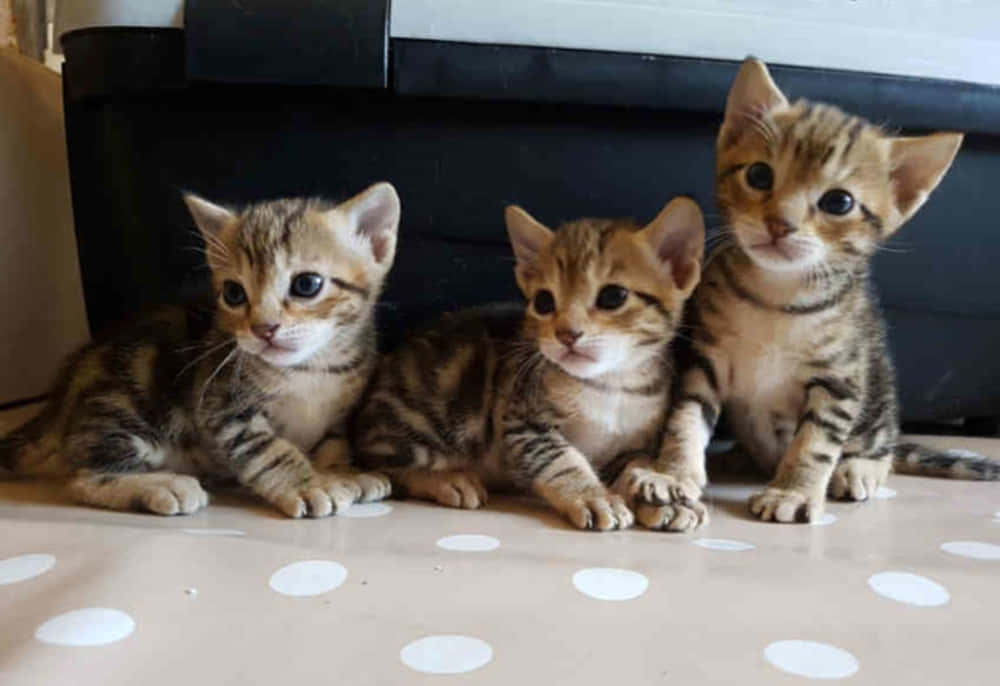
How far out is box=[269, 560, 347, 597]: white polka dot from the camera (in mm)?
828

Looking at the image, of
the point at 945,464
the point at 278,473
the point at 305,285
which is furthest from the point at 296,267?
the point at 945,464

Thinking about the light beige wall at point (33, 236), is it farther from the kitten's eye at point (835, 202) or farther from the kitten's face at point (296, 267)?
the kitten's eye at point (835, 202)

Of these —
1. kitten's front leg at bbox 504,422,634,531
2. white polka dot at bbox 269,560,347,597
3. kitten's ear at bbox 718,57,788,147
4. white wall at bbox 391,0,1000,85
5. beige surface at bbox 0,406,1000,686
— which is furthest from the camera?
white wall at bbox 391,0,1000,85

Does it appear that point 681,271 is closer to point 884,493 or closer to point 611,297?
point 611,297

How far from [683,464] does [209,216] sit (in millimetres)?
758

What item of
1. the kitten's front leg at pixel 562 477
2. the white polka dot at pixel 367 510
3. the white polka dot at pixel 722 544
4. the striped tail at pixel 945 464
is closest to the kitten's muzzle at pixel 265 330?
the white polka dot at pixel 367 510

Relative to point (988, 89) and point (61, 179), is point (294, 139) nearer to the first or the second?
point (61, 179)

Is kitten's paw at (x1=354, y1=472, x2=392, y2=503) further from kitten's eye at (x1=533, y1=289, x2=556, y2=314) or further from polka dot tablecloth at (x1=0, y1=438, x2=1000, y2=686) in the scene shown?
kitten's eye at (x1=533, y1=289, x2=556, y2=314)

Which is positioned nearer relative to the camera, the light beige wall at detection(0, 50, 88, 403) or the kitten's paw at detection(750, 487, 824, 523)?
the kitten's paw at detection(750, 487, 824, 523)

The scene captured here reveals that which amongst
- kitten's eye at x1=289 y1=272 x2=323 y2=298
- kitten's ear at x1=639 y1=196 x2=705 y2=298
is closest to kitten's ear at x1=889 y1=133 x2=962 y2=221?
kitten's ear at x1=639 y1=196 x2=705 y2=298

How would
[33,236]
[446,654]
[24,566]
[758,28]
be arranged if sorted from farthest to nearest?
[33,236], [758,28], [24,566], [446,654]

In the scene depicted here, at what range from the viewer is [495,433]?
128cm

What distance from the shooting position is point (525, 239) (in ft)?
4.09

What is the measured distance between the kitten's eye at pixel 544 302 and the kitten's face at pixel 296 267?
0.81 ft
